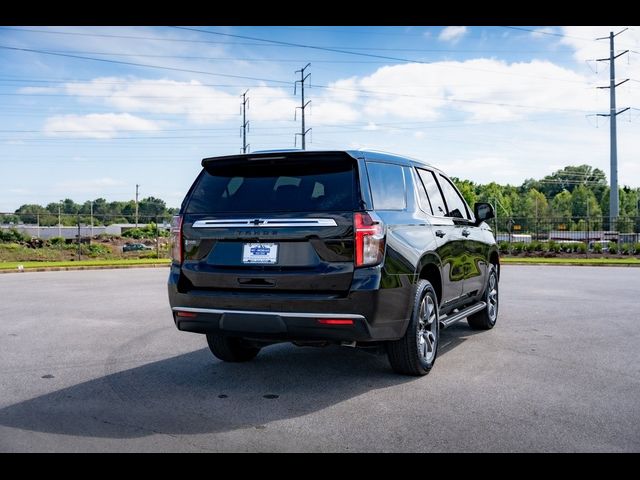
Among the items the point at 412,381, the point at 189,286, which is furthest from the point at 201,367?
the point at 412,381

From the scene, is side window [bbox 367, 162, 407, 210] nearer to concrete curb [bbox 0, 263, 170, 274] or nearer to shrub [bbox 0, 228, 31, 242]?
concrete curb [bbox 0, 263, 170, 274]

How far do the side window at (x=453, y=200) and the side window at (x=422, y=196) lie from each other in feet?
2.07

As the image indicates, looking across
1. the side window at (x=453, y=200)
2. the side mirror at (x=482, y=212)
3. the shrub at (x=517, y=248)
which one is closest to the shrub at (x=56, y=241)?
the shrub at (x=517, y=248)

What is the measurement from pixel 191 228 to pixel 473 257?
364cm

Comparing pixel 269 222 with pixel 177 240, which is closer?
pixel 269 222

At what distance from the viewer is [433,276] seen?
6.42m

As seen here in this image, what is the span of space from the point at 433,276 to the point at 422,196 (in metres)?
0.83

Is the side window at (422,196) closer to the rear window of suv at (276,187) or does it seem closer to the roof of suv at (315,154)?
the roof of suv at (315,154)

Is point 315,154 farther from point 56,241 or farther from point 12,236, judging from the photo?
point 56,241

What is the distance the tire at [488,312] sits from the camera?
8531 mm

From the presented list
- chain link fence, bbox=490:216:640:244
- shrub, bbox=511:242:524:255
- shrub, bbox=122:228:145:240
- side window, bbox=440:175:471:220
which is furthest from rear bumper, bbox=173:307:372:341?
shrub, bbox=122:228:145:240

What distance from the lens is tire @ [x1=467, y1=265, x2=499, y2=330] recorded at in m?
8.53

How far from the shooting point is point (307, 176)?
215 inches

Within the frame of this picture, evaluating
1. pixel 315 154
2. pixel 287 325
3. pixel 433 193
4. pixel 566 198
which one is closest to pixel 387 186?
pixel 315 154
